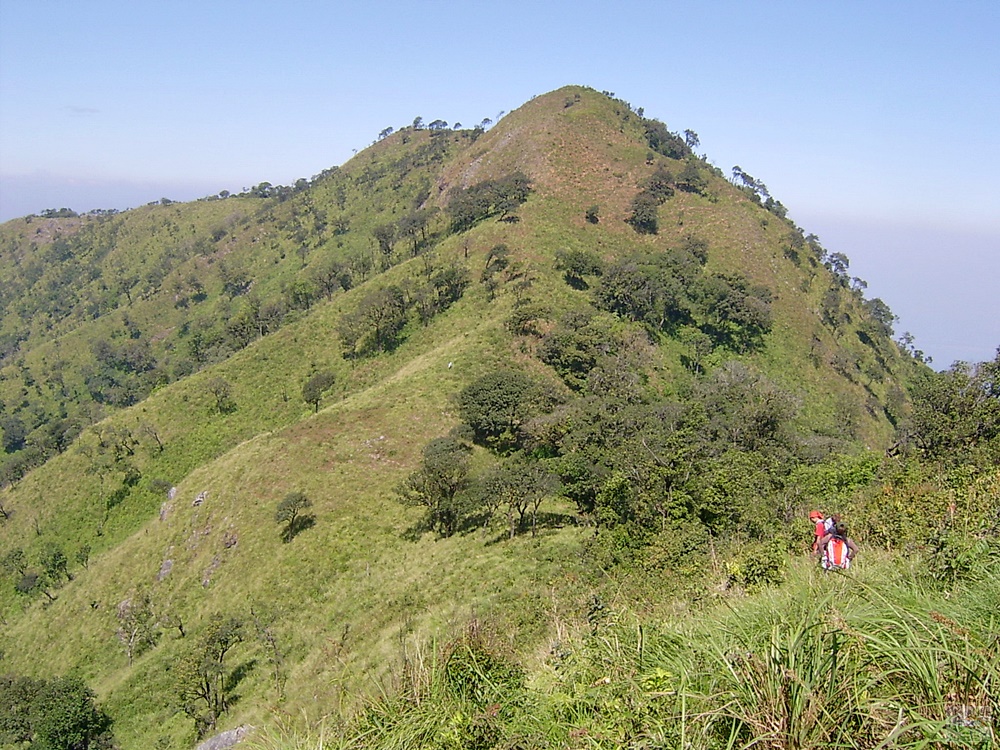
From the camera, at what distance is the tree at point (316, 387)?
2509 inches

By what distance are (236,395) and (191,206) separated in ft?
531

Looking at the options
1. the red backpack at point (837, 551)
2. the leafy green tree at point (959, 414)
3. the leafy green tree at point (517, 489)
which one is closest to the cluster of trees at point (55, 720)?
the leafy green tree at point (517, 489)

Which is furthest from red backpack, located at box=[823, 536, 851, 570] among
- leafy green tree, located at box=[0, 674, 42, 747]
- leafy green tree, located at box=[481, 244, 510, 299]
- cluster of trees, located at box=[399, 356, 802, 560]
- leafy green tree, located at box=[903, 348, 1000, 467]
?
leafy green tree, located at box=[481, 244, 510, 299]

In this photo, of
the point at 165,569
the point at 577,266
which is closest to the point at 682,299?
the point at 577,266

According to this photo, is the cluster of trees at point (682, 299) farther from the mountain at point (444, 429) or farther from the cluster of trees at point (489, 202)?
the cluster of trees at point (489, 202)

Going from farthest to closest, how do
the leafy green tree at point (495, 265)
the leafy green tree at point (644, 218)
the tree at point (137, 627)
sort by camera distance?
the leafy green tree at point (644, 218) < the leafy green tree at point (495, 265) < the tree at point (137, 627)

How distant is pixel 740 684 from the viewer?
4.43 m

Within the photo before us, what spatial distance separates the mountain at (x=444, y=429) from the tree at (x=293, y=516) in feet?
0.75

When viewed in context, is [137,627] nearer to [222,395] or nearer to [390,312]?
[222,395]

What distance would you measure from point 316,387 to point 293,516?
86.9 ft

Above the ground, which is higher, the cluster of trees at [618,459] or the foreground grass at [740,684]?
the foreground grass at [740,684]

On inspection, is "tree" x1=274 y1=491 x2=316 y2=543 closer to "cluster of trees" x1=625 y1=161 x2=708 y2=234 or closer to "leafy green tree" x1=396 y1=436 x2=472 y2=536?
"leafy green tree" x1=396 y1=436 x2=472 y2=536

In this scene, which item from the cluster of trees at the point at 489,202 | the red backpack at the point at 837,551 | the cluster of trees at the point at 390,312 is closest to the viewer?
the red backpack at the point at 837,551

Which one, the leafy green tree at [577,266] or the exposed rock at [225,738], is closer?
the exposed rock at [225,738]
